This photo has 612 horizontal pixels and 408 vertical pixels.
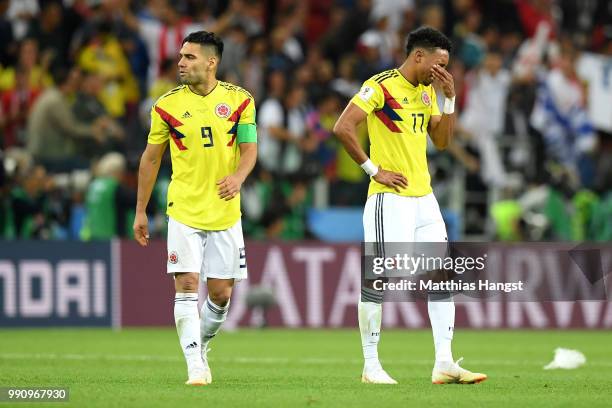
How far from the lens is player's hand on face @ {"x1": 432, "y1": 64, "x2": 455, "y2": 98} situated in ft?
33.4

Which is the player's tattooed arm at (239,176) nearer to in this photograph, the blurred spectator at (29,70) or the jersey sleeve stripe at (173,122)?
the jersey sleeve stripe at (173,122)

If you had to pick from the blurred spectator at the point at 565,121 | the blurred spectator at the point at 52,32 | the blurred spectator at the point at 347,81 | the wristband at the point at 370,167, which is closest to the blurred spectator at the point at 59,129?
the blurred spectator at the point at 52,32

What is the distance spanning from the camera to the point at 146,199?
1036cm

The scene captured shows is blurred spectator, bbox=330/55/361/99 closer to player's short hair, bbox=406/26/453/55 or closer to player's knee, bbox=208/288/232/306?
player's short hair, bbox=406/26/453/55

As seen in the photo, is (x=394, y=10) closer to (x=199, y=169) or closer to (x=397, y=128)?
(x=397, y=128)

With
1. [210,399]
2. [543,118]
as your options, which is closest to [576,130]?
[543,118]

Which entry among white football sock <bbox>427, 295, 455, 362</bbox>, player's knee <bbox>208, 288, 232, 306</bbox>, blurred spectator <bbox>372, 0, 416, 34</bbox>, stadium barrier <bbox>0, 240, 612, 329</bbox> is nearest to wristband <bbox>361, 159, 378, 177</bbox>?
white football sock <bbox>427, 295, 455, 362</bbox>

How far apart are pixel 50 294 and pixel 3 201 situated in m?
1.47

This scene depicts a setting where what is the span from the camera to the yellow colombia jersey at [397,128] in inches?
406

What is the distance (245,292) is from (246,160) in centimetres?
837

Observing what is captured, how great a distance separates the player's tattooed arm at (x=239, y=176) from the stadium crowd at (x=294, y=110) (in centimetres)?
827

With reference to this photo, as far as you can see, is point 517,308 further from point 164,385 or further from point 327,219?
point 164,385

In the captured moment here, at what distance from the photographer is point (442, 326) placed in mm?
10219

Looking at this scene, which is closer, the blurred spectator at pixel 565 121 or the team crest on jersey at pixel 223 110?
the team crest on jersey at pixel 223 110
